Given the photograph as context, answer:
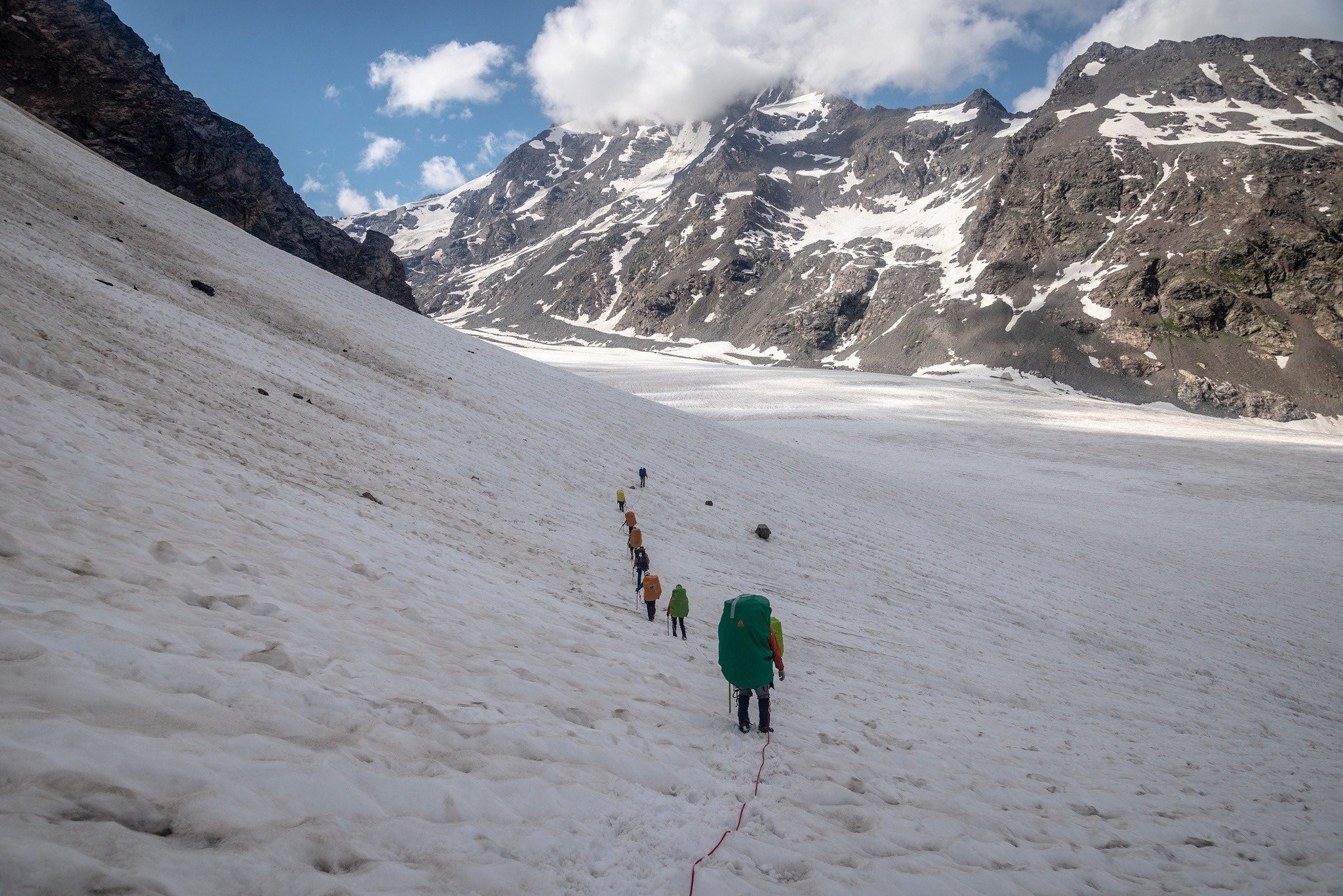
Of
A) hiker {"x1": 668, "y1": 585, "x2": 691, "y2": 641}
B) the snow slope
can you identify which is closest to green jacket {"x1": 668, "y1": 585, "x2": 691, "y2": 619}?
hiker {"x1": 668, "y1": 585, "x2": 691, "y2": 641}

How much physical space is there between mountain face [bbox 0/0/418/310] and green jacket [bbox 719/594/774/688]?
1887 inches

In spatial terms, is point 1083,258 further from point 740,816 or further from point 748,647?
point 740,816

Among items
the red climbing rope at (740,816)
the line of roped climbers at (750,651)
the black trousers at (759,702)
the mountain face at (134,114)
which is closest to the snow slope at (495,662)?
the red climbing rope at (740,816)

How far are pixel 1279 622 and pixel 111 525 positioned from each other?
21.8 m

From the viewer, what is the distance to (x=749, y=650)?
18.0 ft

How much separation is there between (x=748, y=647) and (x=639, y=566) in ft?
12.9

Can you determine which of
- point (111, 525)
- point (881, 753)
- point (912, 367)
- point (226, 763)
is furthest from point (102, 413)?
point (912, 367)

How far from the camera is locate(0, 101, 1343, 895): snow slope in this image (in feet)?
10.0

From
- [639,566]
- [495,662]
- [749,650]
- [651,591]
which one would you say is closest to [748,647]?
[749,650]

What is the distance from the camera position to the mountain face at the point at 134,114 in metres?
33.2

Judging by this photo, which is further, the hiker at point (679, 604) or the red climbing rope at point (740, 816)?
the hiker at point (679, 604)

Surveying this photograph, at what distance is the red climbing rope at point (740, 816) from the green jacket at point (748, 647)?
597mm

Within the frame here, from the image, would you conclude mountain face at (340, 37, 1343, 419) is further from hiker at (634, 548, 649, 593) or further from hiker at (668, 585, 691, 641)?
hiker at (668, 585, 691, 641)

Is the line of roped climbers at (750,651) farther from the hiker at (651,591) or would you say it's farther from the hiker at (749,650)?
the hiker at (651,591)
